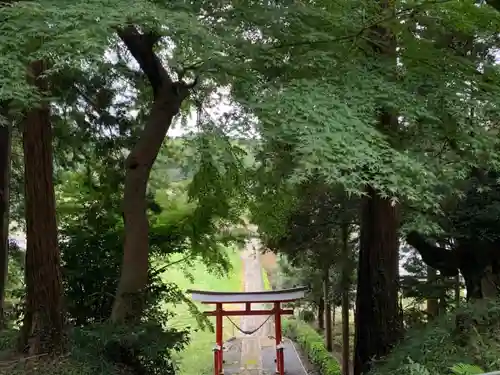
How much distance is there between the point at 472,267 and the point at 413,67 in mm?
3951

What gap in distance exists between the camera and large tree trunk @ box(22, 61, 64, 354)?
5.72m

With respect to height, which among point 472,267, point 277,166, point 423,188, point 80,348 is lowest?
point 80,348

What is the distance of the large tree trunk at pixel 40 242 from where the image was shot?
18.8ft

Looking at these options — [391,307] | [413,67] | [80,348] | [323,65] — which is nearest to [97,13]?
[323,65]

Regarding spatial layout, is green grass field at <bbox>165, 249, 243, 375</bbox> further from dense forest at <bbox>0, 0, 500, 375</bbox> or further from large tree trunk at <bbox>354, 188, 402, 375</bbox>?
large tree trunk at <bbox>354, 188, 402, 375</bbox>

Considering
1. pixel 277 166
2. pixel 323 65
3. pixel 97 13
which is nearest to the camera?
pixel 97 13

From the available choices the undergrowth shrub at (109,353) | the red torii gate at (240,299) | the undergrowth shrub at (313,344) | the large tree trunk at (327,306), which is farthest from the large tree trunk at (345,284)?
the undergrowth shrub at (109,353)

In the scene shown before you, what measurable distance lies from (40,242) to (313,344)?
1000 cm

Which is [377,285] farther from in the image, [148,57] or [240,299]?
[240,299]

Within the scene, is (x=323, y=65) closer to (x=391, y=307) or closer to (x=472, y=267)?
(x=391, y=307)

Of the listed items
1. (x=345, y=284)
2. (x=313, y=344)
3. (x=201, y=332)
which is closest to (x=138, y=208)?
(x=345, y=284)

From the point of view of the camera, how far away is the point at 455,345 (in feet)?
14.0

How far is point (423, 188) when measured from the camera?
4.10m

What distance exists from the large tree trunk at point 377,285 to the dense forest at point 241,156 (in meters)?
0.03
